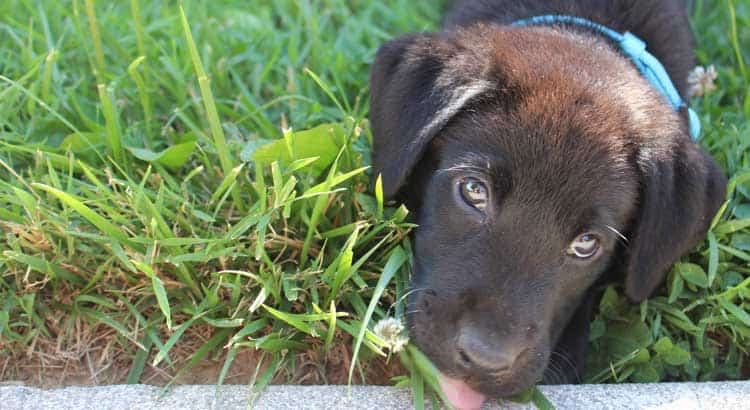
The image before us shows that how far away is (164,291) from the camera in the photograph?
2.37 metres

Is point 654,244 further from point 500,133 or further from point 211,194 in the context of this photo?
point 211,194

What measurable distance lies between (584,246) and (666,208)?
252mm

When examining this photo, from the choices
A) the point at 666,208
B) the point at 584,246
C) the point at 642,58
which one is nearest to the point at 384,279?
the point at 584,246

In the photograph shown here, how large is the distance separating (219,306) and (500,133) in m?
0.91

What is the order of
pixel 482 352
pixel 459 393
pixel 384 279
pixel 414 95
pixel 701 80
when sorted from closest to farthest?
pixel 482 352
pixel 459 393
pixel 384 279
pixel 414 95
pixel 701 80

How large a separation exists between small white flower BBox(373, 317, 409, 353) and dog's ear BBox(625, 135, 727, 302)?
0.69m

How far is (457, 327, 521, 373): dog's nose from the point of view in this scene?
2176mm

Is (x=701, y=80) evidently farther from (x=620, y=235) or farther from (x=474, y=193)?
→ (x=474, y=193)

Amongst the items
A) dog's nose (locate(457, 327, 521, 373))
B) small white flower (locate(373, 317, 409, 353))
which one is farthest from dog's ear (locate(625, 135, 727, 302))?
small white flower (locate(373, 317, 409, 353))

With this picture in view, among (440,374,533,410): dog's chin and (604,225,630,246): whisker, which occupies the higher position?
(604,225,630,246): whisker

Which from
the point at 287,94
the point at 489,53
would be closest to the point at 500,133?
the point at 489,53

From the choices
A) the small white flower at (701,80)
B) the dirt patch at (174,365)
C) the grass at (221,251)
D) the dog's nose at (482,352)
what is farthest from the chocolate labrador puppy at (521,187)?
the small white flower at (701,80)

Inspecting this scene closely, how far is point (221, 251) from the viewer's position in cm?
248

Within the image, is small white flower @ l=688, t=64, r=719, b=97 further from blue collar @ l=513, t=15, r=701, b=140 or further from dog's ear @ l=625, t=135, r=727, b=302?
dog's ear @ l=625, t=135, r=727, b=302
